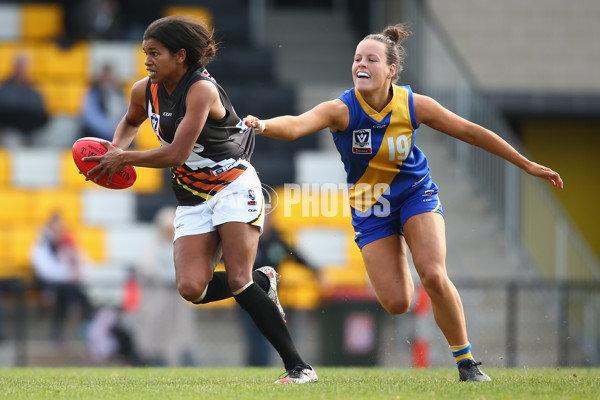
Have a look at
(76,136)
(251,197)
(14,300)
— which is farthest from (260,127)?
(76,136)

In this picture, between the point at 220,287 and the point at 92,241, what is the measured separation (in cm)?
647

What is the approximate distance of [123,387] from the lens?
18.0ft

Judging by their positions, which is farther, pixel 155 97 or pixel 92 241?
pixel 92 241

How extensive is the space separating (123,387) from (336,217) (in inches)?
289

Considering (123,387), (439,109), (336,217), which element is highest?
(439,109)

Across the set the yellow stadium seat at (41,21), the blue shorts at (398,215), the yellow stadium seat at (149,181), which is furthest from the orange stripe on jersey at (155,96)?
the yellow stadium seat at (41,21)

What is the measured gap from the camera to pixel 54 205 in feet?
39.8

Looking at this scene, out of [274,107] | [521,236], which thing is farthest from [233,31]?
[521,236]

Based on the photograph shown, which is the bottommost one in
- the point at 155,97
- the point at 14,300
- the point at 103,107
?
the point at 14,300

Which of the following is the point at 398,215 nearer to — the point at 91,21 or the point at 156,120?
the point at 156,120

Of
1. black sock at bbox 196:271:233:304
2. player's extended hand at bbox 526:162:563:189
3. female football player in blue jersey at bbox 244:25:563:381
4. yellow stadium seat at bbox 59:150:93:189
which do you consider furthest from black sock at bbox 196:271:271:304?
yellow stadium seat at bbox 59:150:93:189

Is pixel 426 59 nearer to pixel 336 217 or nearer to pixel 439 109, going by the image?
pixel 336 217

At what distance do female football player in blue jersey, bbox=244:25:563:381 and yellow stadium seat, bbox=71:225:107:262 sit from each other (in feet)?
21.0

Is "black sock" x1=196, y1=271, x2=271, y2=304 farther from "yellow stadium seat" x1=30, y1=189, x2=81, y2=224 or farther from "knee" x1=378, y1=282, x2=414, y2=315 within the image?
"yellow stadium seat" x1=30, y1=189, x2=81, y2=224
